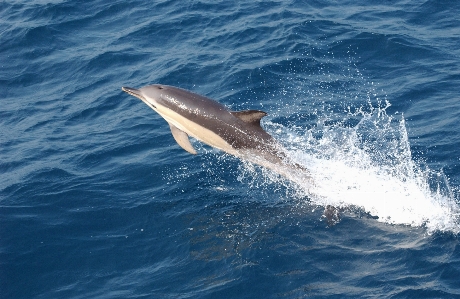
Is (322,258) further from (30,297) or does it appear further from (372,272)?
(30,297)

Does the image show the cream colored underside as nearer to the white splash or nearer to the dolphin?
the dolphin

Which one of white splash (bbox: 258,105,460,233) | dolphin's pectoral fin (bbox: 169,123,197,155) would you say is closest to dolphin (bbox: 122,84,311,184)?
dolphin's pectoral fin (bbox: 169,123,197,155)

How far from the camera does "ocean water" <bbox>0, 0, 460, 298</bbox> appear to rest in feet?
30.8

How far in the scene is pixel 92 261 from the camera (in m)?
10.1

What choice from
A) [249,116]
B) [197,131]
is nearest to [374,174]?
[249,116]

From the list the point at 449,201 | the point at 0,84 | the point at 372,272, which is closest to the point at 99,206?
the point at 372,272

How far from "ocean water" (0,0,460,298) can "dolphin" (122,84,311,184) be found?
0.64 metres

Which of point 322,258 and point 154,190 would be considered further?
point 154,190

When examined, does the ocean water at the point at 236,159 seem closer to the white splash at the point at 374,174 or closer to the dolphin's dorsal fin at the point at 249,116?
the white splash at the point at 374,174

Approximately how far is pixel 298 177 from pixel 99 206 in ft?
11.4

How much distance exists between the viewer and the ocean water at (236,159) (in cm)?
938

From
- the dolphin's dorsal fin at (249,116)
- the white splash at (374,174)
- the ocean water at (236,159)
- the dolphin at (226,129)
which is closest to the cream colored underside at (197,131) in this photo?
the dolphin at (226,129)

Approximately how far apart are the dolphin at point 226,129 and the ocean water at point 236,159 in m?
0.64

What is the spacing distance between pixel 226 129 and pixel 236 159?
2.03m
